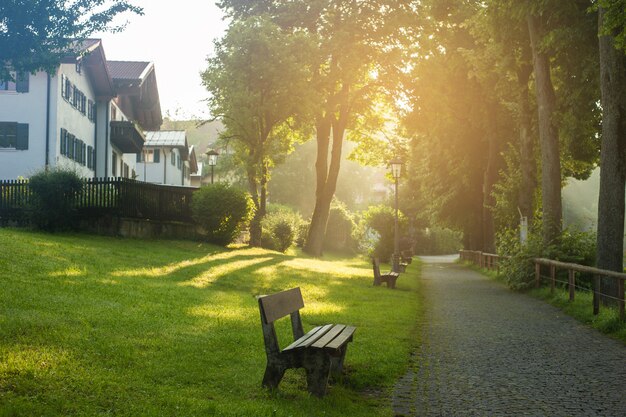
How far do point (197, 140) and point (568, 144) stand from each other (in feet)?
357

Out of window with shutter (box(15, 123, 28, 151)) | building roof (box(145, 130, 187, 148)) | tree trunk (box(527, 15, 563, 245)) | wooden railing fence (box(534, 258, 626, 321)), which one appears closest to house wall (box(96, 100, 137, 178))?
window with shutter (box(15, 123, 28, 151))

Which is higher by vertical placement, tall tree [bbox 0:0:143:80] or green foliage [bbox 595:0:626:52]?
green foliage [bbox 595:0:626:52]

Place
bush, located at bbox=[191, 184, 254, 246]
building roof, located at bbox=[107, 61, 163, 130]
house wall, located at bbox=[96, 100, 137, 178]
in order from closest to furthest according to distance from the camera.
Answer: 1. bush, located at bbox=[191, 184, 254, 246]
2. building roof, located at bbox=[107, 61, 163, 130]
3. house wall, located at bbox=[96, 100, 137, 178]

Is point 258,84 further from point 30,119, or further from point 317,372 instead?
point 317,372

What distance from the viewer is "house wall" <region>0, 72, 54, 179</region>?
35.3 metres

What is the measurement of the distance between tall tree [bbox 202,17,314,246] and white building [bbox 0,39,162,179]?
648 cm

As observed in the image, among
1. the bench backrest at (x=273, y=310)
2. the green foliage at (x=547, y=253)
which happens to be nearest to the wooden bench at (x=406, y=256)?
the green foliage at (x=547, y=253)

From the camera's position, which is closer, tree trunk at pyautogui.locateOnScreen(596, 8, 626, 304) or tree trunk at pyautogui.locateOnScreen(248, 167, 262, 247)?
tree trunk at pyautogui.locateOnScreen(596, 8, 626, 304)

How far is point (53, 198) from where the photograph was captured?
84.3 feet

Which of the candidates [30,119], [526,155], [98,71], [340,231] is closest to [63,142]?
[30,119]

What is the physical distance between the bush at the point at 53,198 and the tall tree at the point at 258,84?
36.6 feet

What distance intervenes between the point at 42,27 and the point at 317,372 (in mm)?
7497

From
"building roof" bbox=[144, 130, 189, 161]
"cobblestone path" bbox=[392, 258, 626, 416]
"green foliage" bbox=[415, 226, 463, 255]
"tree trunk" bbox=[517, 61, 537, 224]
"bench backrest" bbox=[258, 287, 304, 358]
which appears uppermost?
"building roof" bbox=[144, 130, 189, 161]

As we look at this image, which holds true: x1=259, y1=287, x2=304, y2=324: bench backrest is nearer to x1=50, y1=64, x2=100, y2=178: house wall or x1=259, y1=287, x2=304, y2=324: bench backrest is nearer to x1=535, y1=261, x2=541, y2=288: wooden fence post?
x1=535, y1=261, x2=541, y2=288: wooden fence post
